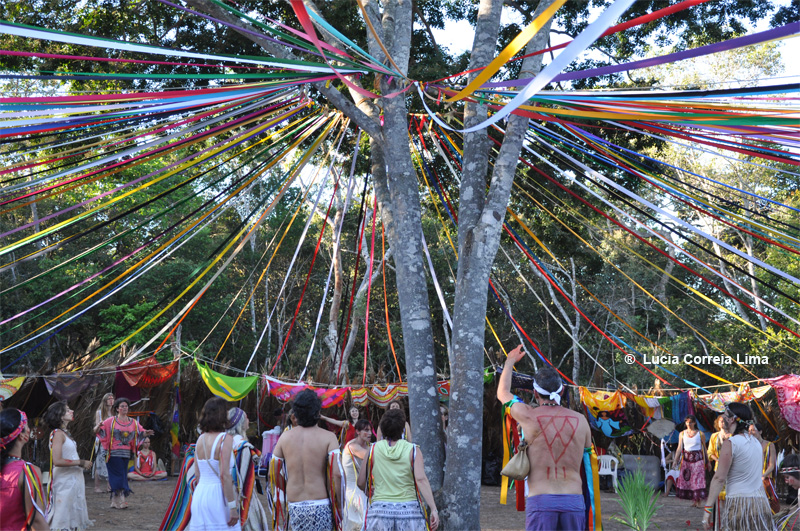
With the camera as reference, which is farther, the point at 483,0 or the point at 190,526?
the point at 483,0

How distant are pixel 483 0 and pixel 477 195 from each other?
64.7 inches

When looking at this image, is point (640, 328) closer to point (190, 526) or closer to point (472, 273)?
point (472, 273)

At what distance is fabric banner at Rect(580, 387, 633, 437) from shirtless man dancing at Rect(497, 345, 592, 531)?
8192mm

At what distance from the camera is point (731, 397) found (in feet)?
33.0

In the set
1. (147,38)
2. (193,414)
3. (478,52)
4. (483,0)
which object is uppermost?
(147,38)

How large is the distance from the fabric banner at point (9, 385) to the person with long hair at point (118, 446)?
213 centimetres

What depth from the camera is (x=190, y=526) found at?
367 centimetres

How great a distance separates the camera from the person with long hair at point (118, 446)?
7.91 metres

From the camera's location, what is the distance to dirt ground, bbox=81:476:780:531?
736 centimetres

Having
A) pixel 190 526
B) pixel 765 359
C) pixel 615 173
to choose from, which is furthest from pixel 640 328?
pixel 190 526

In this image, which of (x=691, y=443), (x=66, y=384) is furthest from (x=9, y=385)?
(x=691, y=443)

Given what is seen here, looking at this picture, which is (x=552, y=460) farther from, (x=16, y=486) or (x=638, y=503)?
(x=16, y=486)

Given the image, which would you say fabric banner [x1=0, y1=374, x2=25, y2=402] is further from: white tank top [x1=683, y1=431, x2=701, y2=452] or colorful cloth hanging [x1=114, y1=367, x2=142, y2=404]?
white tank top [x1=683, y1=431, x2=701, y2=452]

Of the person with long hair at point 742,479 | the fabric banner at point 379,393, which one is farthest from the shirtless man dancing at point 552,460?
the fabric banner at point 379,393
